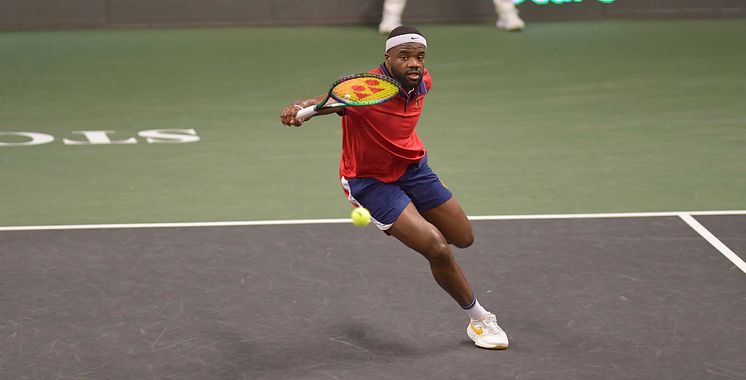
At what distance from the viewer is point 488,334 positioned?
6.32m

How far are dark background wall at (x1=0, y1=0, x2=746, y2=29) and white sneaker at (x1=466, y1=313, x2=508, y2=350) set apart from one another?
1209 centimetres

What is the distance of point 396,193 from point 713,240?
3000mm

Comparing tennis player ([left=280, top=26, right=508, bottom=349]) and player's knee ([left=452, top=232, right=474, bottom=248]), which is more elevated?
tennis player ([left=280, top=26, right=508, bottom=349])

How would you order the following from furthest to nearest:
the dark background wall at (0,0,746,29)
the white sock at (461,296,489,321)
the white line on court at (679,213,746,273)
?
the dark background wall at (0,0,746,29)
the white line on court at (679,213,746,273)
the white sock at (461,296,489,321)

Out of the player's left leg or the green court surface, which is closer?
the player's left leg

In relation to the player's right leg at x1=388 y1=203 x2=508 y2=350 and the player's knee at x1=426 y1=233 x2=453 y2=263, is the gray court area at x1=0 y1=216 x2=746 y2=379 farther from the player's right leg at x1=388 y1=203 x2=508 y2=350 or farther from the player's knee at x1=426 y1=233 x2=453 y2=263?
the player's knee at x1=426 y1=233 x2=453 y2=263

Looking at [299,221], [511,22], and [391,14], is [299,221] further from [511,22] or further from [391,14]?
[511,22]

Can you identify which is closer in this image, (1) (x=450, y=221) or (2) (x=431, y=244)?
(2) (x=431, y=244)

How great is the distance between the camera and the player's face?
6160mm

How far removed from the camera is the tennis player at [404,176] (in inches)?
243

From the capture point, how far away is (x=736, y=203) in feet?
30.2

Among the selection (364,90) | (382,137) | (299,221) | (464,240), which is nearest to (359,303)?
(464,240)

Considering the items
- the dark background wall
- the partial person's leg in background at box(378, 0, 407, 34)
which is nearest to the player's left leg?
the partial person's leg in background at box(378, 0, 407, 34)

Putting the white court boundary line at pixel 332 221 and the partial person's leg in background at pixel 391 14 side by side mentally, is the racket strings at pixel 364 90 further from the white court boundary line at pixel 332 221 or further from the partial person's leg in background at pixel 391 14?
the partial person's leg in background at pixel 391 14
